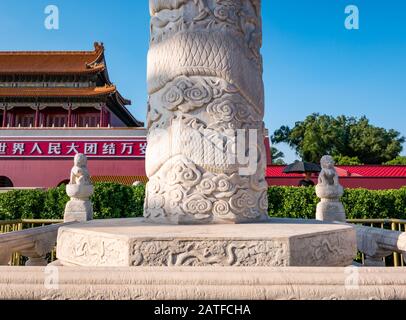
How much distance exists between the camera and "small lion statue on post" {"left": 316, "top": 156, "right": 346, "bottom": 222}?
473cm

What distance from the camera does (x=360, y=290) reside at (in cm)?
127

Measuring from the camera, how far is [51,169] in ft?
48.0

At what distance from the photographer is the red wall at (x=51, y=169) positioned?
47.9 ft

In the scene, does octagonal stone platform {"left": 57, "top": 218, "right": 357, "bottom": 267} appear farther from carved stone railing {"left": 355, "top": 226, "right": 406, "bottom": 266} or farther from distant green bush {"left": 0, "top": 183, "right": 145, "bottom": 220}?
distant green bush {"left": 0, "top": 183, "right": 145, "bottom": 220}

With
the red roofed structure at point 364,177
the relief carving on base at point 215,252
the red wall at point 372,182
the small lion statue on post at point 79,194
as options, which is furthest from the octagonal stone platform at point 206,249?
the red wall at point 372,182

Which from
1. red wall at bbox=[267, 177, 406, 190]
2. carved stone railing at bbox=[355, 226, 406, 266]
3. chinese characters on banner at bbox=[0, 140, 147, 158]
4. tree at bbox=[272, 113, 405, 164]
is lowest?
carved stone railing at bbox=[355, 226, 406, 266]

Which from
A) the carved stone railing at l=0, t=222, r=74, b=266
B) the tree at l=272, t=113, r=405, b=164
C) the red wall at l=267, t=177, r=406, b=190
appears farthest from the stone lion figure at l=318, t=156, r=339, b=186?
the tree at l=272, t=113, r=405, b=164

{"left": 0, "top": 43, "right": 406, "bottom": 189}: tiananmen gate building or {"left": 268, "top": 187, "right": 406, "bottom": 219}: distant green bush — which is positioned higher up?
{"left": 0, "top": 43, "right": 406, "bottom": 189}: tiananmen gate building

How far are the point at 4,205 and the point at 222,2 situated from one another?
23.0ft

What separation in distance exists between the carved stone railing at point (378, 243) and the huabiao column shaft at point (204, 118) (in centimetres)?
79

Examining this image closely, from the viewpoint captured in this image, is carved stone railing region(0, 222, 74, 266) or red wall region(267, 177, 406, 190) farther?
red wall region(267, 177, 406, 190)

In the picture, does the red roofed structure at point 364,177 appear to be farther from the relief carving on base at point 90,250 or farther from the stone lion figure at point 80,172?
the relief carving on base at point 90,250

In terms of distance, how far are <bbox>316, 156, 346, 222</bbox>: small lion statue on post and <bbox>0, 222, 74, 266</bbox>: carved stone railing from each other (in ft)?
11.7
